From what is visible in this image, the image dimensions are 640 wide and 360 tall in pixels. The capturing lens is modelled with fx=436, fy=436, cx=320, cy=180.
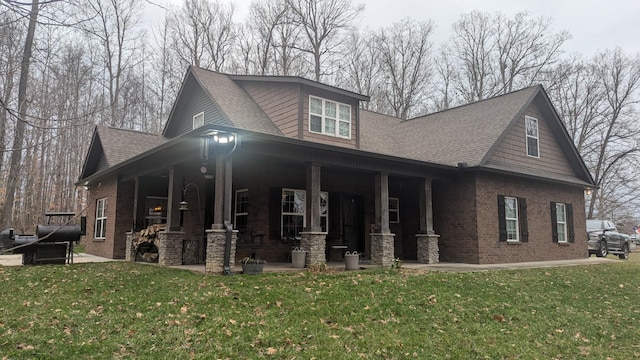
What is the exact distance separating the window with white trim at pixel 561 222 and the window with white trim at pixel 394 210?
6.24 m

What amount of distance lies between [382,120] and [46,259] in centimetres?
1397

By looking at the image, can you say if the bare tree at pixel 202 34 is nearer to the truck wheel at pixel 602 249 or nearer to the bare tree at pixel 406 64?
the bare tree at pixel 406 64

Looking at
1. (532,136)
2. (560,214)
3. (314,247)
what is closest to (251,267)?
(314,247)

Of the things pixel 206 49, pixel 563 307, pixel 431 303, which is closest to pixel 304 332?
pixel 431 303

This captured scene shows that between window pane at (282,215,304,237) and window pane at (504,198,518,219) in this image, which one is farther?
window pane at (504,198,518,219)

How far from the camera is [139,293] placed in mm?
7402

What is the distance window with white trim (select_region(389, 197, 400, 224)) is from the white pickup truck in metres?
9.85

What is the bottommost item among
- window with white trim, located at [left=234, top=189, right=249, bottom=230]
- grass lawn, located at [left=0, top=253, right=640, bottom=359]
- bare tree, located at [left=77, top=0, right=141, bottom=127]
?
grass lawn, located at [left=0, top=253, right=640, bottom=359]

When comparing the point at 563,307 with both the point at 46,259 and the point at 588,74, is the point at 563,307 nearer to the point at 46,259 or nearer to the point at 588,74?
the point at 46,259

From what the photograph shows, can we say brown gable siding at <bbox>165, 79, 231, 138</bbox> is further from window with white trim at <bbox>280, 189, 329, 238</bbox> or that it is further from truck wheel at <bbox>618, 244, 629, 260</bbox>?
truck wheel at <bbox>618, 244, 629, 260</bbox>

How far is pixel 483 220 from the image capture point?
13586 millimetres

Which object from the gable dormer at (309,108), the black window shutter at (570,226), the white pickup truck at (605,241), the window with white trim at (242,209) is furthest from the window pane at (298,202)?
the white pickup truck at (605,241)

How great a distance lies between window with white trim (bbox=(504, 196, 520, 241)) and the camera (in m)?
14.7

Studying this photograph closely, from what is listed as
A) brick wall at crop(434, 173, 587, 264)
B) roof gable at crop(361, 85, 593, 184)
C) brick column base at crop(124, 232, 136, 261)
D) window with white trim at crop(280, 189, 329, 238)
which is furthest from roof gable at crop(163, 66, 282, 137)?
Result: brick wall at crop(434, 173, 587, 264)
